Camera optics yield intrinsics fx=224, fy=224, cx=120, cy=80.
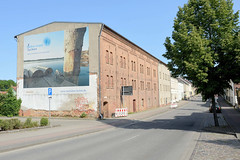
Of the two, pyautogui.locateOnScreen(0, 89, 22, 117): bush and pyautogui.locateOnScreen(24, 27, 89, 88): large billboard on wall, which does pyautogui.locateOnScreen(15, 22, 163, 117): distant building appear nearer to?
pyautogui.locateOnScreen(24, 27, 89, 88): large billboard on wall

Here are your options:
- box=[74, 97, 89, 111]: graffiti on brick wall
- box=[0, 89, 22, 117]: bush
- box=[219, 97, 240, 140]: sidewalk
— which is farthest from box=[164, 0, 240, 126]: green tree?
box=[0, 89, 22, 117]: bush

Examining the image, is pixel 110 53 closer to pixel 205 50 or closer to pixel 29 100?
pixel 29 100

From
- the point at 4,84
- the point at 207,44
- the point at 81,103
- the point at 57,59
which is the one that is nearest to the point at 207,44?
the point at 207,44

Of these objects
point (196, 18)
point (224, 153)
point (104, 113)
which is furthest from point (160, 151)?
point (104, 113)

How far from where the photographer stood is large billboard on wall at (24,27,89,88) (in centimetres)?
2741

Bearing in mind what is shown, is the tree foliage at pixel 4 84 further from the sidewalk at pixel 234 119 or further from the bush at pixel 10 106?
the sidewalk at pixel 234 119

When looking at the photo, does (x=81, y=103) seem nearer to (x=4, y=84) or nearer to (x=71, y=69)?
(x=71, y=69)

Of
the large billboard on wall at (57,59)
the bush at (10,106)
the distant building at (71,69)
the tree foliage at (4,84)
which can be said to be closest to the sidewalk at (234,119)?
the distant building at (71,69)

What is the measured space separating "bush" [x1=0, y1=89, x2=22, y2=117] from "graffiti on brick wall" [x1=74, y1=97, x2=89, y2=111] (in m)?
9.30

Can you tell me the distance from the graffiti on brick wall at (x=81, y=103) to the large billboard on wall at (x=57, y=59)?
1815mm

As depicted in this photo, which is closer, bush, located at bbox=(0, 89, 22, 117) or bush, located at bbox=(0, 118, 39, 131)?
bush, located at bbox=(0, 118, 39, 131)

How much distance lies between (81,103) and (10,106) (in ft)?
35.5

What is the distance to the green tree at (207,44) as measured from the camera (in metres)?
14.9

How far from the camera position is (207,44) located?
1521 centimetres
